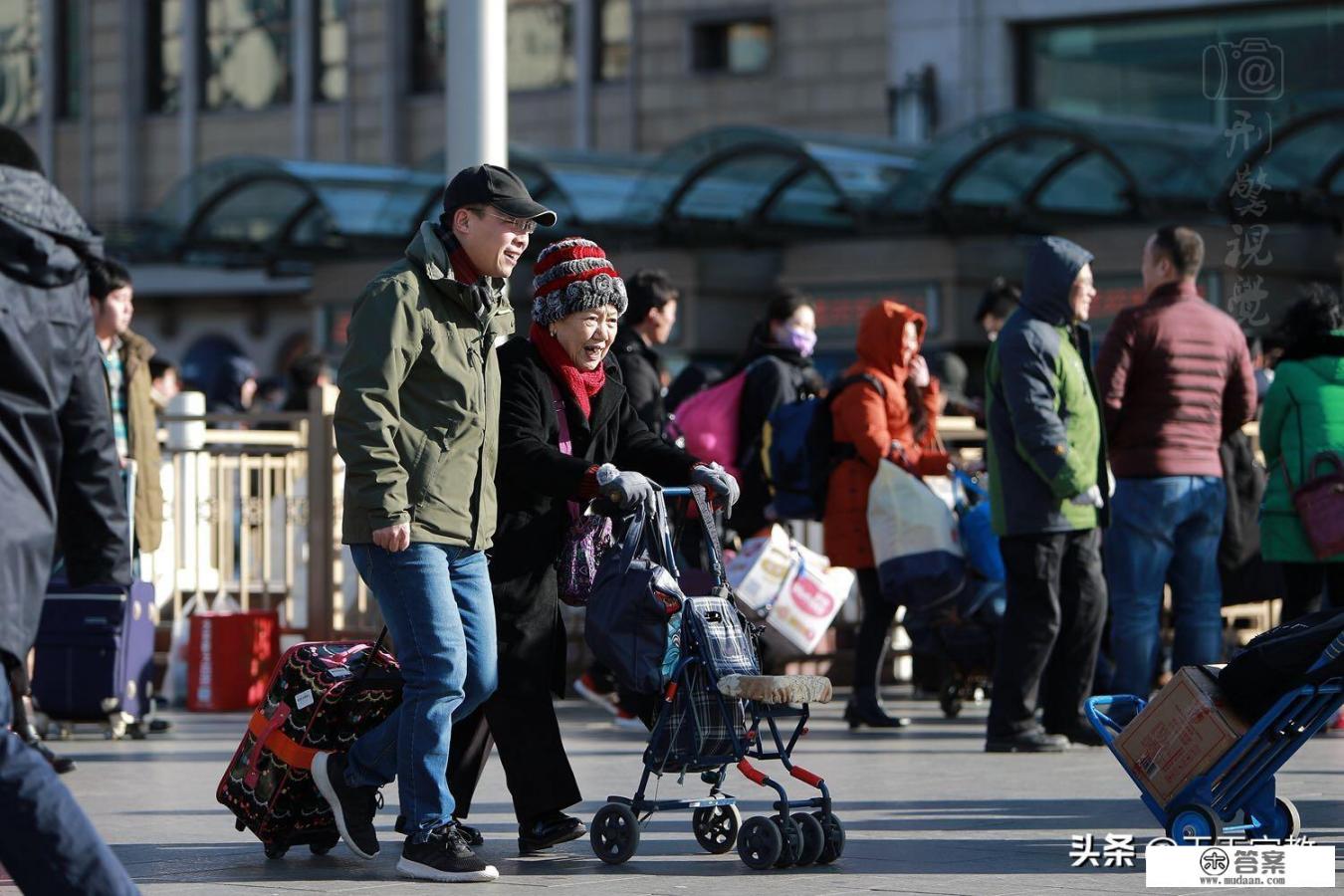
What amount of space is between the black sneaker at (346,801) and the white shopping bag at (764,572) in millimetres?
3797

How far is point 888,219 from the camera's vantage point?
80.2 ft

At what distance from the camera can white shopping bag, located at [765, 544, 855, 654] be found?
10672 millimetres

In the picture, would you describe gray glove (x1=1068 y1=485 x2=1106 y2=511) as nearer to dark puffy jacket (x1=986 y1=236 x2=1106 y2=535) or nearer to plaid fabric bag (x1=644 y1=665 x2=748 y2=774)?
dark puffy jacket (x1=986 y1=236 x2=1106 y2=535)

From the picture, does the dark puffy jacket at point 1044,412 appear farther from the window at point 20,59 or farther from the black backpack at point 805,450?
the window at point 20,59

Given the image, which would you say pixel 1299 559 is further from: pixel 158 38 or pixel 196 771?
pixel 158 38

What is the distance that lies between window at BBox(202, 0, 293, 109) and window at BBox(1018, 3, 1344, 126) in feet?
40.8

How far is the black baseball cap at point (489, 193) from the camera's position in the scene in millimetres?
6723

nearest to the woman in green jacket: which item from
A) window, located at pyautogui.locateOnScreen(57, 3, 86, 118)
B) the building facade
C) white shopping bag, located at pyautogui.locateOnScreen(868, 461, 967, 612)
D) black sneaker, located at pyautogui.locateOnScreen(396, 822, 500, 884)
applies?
white shopping bag, located at pyautogui.locateOnScreen(868, 461, 967, 612)

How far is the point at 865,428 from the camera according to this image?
10.8 metres

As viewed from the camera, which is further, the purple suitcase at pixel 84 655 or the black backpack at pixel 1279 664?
the purple suitcase at pixel 84 655

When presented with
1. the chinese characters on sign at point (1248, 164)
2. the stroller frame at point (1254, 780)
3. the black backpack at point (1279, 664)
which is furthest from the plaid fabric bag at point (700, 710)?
the chinese characters on sign at point (1248, 164)

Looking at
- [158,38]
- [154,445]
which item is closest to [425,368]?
[154,445]

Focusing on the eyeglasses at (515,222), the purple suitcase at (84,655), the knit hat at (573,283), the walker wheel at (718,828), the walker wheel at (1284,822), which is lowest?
the purple suitcase at (84,655)

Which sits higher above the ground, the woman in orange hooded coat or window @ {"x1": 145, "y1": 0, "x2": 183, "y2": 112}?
window @ {"x1": 145, "y1": 0, "x2": 183, "y2": 112}
